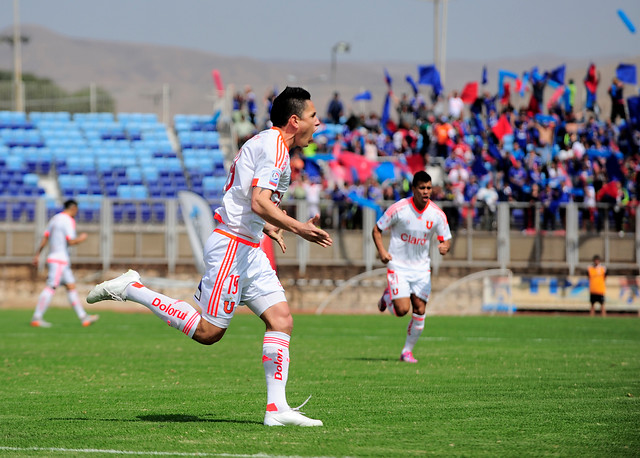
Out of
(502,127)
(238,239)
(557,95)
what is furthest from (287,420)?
(557,95)

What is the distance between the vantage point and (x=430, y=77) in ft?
106

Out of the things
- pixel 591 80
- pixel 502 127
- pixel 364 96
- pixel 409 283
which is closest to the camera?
pixel 409 283

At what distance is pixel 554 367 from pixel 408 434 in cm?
578

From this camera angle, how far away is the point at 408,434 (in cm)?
657

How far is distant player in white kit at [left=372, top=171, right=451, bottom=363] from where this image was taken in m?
12.7

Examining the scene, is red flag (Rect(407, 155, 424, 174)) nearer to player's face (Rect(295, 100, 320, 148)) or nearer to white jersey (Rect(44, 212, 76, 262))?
white jersey (Rect(44, 212, 76, 262))

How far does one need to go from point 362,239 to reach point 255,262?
19.6m

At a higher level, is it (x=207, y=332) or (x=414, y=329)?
(x=207, y=332)

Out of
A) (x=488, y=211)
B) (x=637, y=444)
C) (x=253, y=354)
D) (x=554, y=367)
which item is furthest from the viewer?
(x=488, y=211)

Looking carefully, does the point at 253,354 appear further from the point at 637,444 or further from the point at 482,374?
the point at 637,444

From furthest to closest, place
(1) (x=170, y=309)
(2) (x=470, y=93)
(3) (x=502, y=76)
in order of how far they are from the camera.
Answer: (2) (x=470, y=93)
(3) (x=502, y=76)
(1) (x=170, y=309)

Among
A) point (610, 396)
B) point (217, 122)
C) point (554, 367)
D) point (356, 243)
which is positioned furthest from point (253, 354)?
point (217, 122)

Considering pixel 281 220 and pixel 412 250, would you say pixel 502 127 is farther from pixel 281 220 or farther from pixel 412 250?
pixel 281 220

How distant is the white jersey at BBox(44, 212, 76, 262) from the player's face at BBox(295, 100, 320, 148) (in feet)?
41.7
